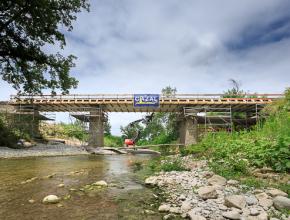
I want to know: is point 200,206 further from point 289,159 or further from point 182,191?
point 289,159

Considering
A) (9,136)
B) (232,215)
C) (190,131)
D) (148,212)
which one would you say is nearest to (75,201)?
(148,212)

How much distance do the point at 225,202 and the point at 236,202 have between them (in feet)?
0.74

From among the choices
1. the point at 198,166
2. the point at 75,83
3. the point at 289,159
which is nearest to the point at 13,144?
the point at 75,83

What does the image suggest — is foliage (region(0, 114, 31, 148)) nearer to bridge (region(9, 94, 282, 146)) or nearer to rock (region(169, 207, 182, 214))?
bridge (region(9, 94, 282, 146))

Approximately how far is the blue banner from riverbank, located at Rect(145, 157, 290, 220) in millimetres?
24696

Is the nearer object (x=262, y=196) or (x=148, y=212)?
(x=148, y=212)

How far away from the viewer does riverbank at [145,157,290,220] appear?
163 inches

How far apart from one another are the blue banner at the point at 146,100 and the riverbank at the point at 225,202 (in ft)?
81.0

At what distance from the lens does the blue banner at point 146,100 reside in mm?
30875

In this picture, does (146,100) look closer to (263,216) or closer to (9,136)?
(9,136)

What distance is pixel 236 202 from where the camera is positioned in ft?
14.6

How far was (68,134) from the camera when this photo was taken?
150 feet

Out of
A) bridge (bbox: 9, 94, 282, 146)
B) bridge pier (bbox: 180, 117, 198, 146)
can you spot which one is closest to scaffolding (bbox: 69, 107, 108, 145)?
bridge (bbox: 9, 94, 282, 146)

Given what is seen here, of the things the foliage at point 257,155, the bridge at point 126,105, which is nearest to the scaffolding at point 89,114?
the bridge at point 126,105
